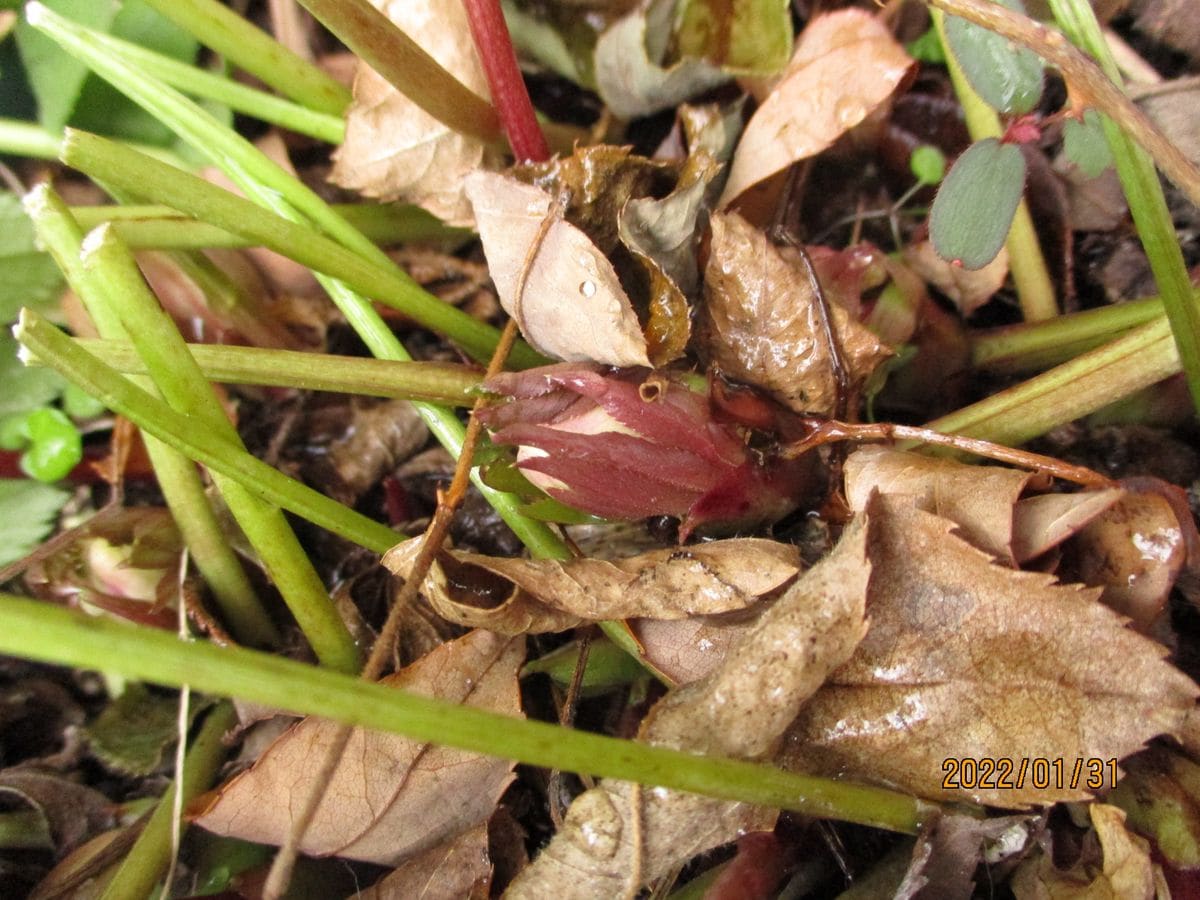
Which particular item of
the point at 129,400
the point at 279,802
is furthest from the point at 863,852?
the point at 129,400

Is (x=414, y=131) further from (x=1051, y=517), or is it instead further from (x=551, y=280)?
(x=1051, y=517)

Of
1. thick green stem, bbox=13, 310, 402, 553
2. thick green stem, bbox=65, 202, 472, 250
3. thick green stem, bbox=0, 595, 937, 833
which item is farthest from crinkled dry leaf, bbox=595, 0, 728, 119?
thick green stem, bbox=0, 595, 937, 833

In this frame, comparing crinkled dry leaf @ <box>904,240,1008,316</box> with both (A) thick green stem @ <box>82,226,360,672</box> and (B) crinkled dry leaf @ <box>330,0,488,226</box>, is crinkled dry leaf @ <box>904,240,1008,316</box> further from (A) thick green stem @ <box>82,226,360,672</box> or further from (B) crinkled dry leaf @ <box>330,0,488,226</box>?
(A) thick green stem @ <box>82,226,360,672</box>

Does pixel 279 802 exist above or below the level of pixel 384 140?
below

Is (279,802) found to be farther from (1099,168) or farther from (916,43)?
(916,43)
